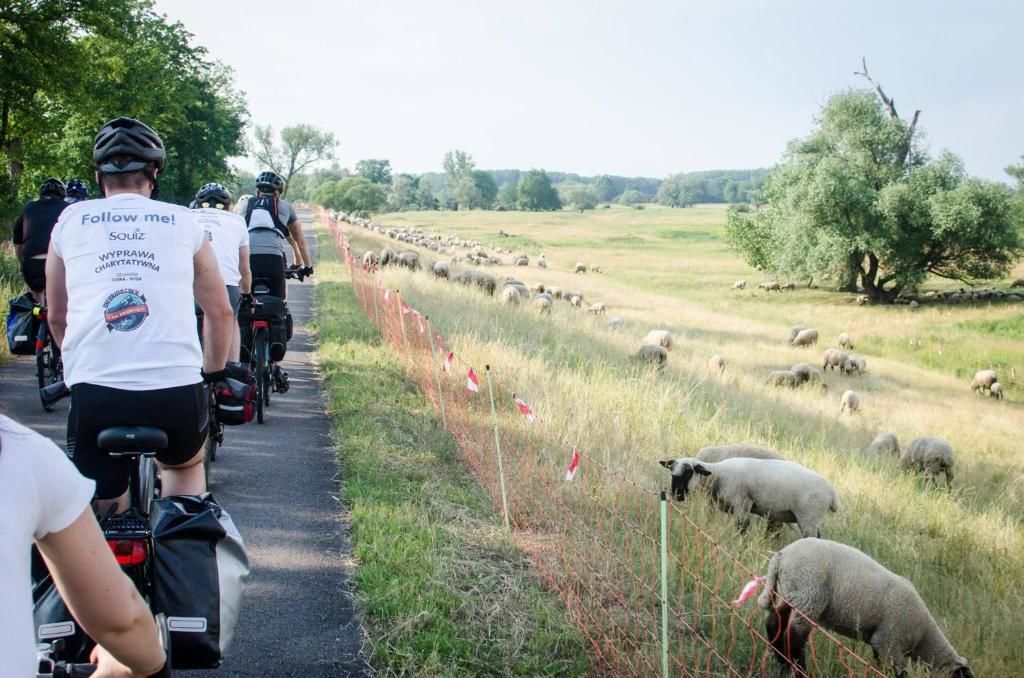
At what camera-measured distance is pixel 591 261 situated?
67.6 metres

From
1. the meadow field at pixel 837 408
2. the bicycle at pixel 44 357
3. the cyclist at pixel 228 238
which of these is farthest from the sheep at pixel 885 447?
the bicycle at pixel 44 357

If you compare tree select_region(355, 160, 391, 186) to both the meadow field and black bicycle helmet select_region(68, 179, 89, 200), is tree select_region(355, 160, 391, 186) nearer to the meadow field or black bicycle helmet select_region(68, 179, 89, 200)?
the meadow field

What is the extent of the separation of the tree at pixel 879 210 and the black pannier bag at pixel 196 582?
137ft

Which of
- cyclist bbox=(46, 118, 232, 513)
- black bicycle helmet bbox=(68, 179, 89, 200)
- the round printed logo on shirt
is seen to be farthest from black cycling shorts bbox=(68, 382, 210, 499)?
black bicycle helmet bbox=(68, 179, 89, 200)

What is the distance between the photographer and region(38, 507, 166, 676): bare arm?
1820 millimetres

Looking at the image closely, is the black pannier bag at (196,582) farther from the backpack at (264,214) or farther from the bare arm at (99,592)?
the backpack at (264,214)

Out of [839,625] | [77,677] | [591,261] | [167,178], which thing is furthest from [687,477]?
[591,261]

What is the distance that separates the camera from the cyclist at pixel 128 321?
340cm

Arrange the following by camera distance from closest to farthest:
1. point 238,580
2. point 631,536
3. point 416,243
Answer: point 238,580
point 631,536
point 416,243

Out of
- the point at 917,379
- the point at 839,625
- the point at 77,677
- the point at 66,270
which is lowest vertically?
the point at 917,379

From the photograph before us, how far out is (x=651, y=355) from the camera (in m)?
17.2

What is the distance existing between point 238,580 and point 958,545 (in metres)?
7.61

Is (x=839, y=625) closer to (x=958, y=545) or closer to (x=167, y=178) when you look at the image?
(x=958, y=545)

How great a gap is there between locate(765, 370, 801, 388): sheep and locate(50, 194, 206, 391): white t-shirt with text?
56.5 ft
